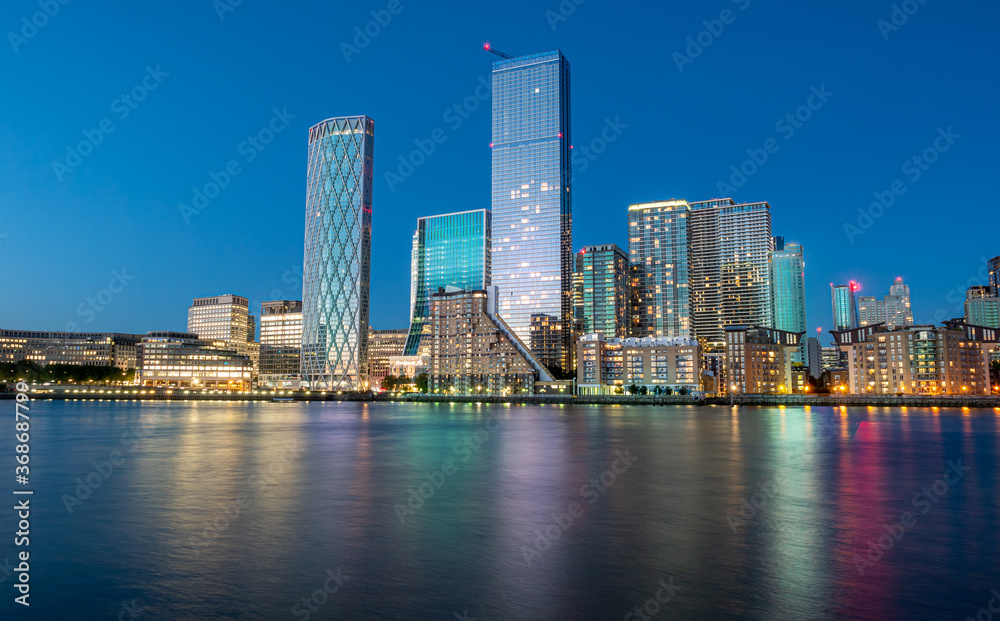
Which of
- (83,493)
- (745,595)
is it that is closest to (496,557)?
(745,595)

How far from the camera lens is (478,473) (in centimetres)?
3434

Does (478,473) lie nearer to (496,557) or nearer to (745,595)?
(496,557)

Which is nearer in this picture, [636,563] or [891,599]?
[891,599]

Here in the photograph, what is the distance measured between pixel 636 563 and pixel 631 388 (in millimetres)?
185264
